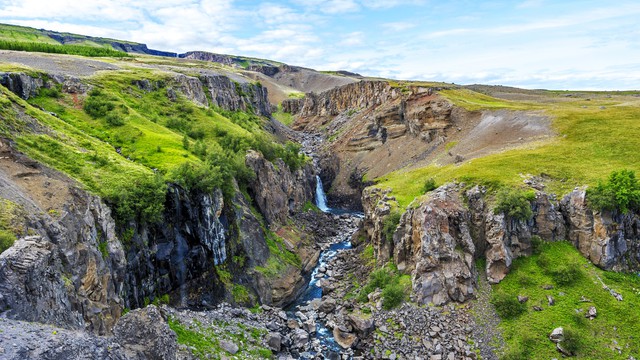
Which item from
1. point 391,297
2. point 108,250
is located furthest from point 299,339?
point 108,250

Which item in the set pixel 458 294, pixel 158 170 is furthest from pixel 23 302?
pixel 458 294

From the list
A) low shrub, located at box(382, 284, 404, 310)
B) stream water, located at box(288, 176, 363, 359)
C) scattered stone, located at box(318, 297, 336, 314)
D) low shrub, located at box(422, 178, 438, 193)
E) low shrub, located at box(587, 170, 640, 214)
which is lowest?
stream water, located at box(288, 176, 363, 359)

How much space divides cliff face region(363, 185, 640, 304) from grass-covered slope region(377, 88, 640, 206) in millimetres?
3967

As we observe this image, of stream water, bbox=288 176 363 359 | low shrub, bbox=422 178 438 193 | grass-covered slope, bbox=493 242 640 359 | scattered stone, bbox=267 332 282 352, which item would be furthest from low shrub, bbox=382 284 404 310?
low shrub, bbox=422 178 438 193

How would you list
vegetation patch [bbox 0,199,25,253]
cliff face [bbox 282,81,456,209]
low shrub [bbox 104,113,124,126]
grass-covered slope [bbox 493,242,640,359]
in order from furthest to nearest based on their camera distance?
cliff face [bbox 282,81,456,209]
low shrub [bbox 104,113,124,126]
grass-covered slope [bbox 493,242,640,359]
vegetation patch [bbox 0,199,25,253]

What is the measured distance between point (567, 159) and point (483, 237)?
64.5 ft

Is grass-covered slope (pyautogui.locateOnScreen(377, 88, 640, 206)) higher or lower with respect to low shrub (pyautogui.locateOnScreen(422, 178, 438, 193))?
higher

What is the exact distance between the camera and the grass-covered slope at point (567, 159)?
4847 cm

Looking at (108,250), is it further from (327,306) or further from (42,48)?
(42,48)

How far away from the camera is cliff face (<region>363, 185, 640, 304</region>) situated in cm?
4088

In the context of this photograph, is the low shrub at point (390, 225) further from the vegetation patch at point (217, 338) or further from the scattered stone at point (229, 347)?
the scattered stone at point (229, 347)

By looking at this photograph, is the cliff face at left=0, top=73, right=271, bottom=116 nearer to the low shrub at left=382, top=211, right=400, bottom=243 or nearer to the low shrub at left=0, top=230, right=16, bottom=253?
the low shrub at left=0, top=230, right=16, bottom=253

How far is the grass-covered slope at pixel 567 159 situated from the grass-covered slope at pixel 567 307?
997 cm

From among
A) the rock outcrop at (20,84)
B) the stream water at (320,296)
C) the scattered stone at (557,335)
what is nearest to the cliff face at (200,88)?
the rock outcrop at (20,84)
